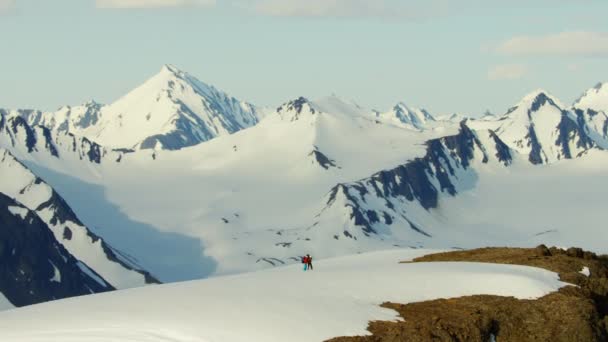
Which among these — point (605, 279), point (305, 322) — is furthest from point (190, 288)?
point (605, 279)

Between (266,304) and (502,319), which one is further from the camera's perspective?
(502,319)

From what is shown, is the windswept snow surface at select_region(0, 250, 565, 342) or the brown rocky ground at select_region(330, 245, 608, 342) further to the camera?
the brown rocky ground at select_region(330, 245, 608, 342)

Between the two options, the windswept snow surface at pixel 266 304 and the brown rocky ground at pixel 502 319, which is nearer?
the windswept snow surface at pixel 266 304

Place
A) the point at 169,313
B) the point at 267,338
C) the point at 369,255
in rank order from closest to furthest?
1. the point at 267,338
2. the point at 169,313
3. the point at 369,255

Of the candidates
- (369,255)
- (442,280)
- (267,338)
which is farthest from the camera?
(369,255)

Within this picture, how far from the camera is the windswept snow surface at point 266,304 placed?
75.9 metres

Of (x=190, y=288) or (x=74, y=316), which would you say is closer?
(x=74, y=316)

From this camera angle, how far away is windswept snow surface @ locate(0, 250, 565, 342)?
249 feet

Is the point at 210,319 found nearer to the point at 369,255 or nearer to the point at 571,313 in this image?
the point at 571,313

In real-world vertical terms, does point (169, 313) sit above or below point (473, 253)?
below

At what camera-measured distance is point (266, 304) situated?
271 ft

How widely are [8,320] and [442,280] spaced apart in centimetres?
3609

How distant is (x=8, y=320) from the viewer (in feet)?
270

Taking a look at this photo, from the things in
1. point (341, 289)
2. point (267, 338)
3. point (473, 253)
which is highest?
point (473, 253)
